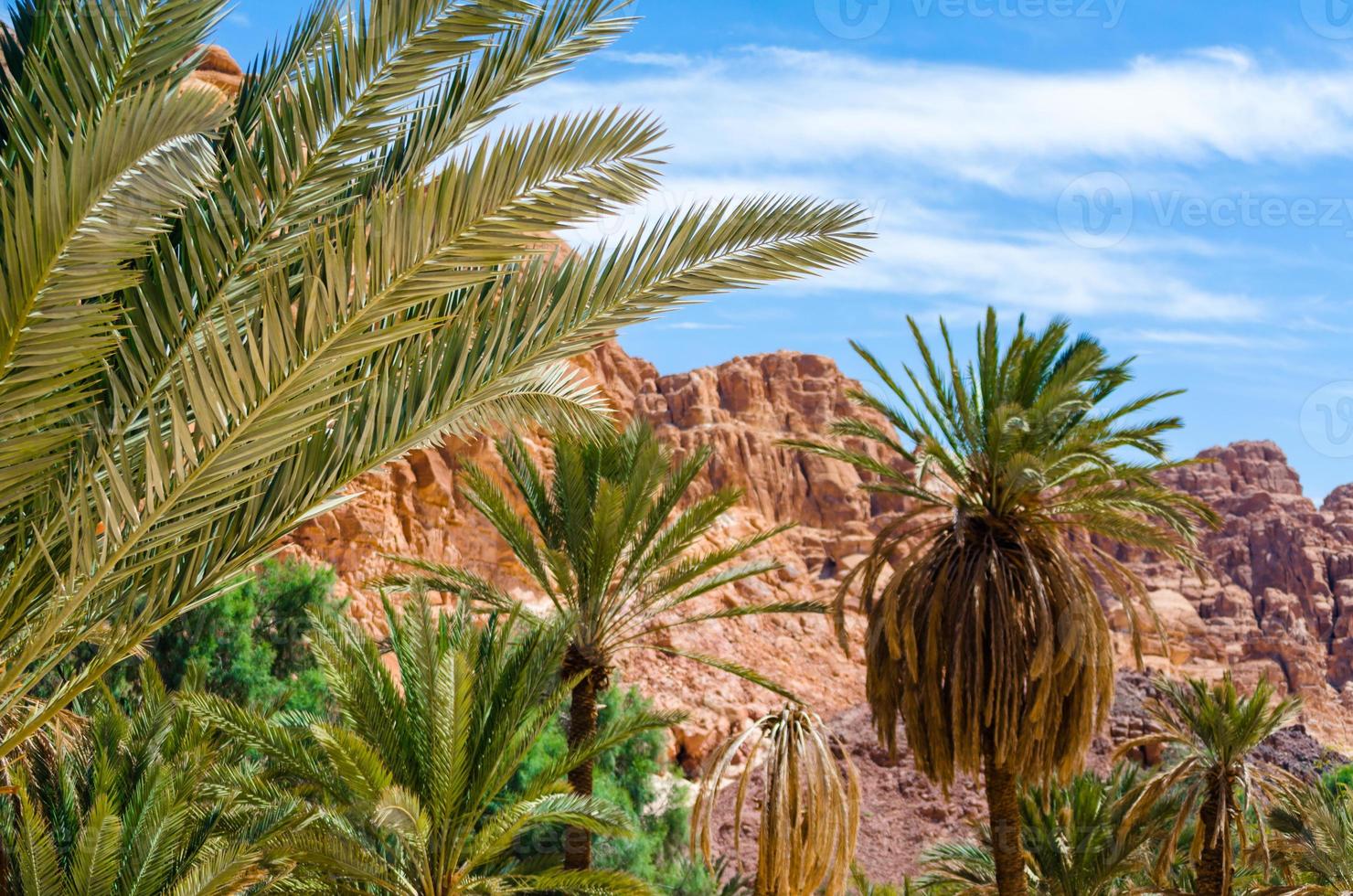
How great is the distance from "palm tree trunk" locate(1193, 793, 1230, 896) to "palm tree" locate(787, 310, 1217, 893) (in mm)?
3026

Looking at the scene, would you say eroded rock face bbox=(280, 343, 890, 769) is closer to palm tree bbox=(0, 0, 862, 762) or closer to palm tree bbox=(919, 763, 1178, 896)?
palm tree bbox=(919, 763, 1178, 896)

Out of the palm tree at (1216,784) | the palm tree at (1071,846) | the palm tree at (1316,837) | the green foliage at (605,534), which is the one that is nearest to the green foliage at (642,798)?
the palm tree at (1071,846)

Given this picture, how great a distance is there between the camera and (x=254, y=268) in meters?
4.73

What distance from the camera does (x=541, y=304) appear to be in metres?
4.62

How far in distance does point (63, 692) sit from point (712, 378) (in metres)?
51.7

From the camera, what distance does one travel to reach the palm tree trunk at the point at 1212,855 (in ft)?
46.0

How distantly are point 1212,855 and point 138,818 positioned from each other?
1233 cm

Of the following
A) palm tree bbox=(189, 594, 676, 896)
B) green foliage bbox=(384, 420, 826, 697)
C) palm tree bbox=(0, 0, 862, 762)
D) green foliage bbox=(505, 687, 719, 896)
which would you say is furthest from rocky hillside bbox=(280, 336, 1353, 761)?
palm tree bbox=(0, 0, 862, 762)

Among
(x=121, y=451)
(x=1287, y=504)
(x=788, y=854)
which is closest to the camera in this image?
(x=121, y=451)

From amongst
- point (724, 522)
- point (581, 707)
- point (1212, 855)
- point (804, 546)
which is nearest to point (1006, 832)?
point (1212, 855)

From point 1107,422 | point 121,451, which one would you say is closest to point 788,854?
point 1107,422

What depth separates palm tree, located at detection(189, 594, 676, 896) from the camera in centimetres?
850

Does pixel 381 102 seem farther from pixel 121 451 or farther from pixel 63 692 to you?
pixel 63 692

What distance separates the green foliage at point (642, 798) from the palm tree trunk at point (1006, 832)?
23.7 ft
